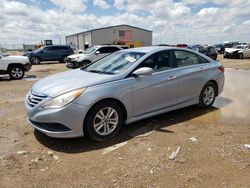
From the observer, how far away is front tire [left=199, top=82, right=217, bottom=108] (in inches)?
251

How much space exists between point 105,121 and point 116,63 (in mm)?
1367

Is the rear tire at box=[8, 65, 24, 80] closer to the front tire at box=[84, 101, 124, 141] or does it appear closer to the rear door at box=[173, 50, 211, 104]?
the rear door at box=[173, 50, 211, 104]

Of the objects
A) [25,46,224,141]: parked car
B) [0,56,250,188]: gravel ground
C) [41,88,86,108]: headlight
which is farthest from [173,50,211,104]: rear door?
[41,88,86,108]: headlight

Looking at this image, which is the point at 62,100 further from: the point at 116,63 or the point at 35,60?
the point at 35,60

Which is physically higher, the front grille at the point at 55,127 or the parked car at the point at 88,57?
the parked car at the point at 88,57

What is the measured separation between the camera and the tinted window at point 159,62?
5.35 m

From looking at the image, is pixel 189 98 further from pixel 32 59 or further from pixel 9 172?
pixel 32 59

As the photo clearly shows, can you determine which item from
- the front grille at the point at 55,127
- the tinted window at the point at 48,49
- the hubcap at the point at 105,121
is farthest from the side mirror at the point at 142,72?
the tinted window at the point at 48,49

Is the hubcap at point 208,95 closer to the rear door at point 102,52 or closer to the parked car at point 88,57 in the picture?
the parked car at point 88,57

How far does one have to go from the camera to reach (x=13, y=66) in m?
13.5

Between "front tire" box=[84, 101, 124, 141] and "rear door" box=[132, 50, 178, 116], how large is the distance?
0.40 m

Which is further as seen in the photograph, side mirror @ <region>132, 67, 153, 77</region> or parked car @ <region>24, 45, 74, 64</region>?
parked car @ <region>24, 45, 74, 64</region>

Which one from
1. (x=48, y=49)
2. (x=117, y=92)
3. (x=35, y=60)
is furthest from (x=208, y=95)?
(x=48, y=49)

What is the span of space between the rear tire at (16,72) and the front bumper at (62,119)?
32.5 ft
